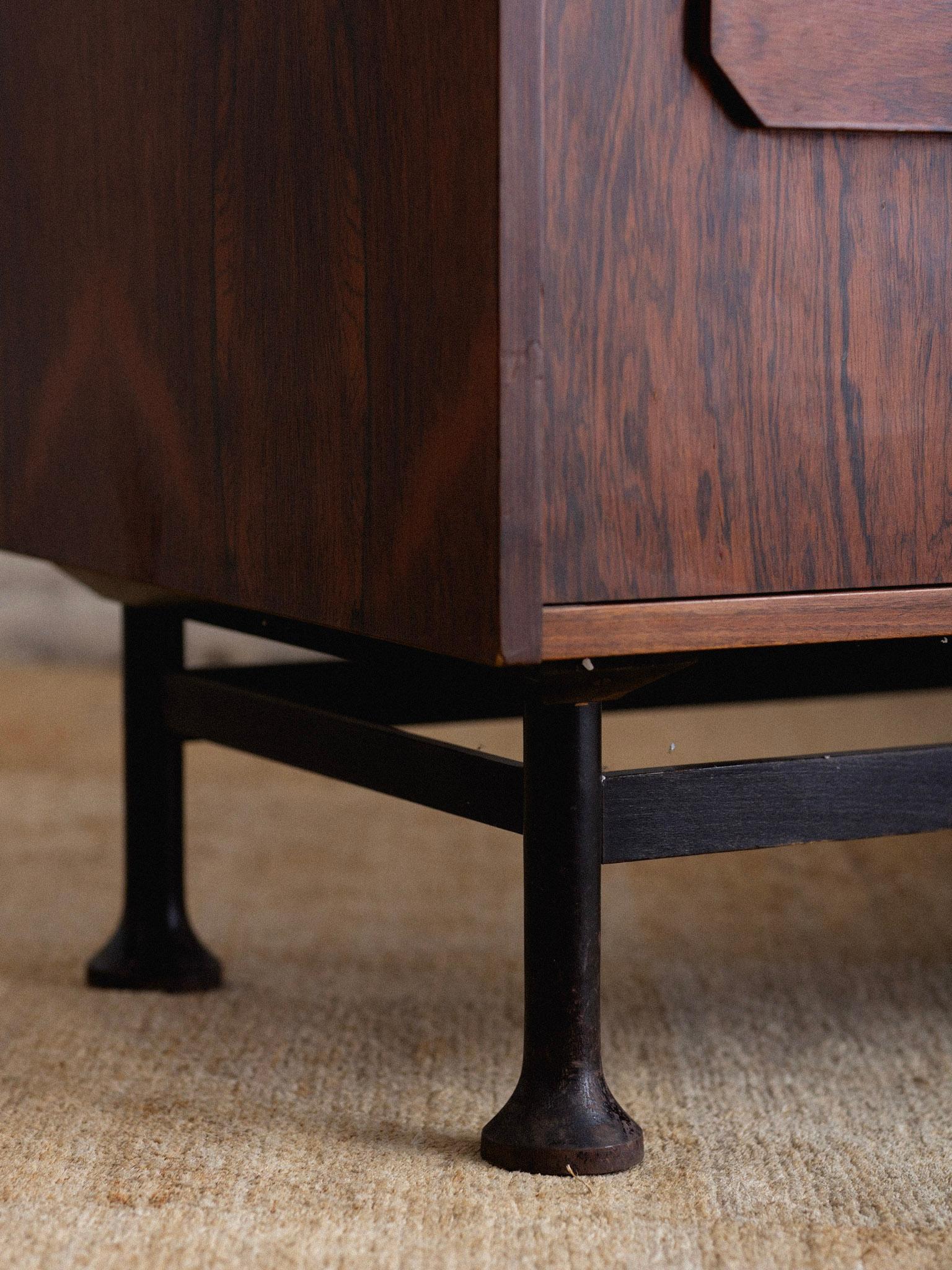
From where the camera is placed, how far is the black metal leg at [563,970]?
686mm

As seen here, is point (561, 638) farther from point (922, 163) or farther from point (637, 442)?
point (922, 163)

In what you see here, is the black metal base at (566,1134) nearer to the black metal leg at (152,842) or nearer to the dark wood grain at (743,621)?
the dark wood grain at (743,621)

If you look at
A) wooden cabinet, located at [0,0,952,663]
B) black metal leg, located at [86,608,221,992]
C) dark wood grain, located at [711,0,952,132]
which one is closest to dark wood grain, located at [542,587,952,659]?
wooden cabinet, located at [0,0,952,663]

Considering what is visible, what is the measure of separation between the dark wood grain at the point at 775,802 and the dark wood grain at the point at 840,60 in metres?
0.27

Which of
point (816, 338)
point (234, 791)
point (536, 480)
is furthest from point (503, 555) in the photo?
point (234, 791)

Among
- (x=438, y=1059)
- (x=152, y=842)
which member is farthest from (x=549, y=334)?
(x=152, y=842)

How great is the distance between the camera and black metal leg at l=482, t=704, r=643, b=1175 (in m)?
0.69

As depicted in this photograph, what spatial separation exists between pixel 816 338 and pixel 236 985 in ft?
1.87

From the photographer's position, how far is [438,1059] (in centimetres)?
86

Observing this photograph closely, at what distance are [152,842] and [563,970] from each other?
411 mm

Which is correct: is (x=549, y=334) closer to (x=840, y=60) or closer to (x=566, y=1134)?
(x=840, y=60)

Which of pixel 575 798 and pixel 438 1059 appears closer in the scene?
pixel 575 798

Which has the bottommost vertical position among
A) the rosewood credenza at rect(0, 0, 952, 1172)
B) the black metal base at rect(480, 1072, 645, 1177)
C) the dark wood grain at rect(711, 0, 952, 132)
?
the black metal base at rect(480, 1072, 645, 1177)

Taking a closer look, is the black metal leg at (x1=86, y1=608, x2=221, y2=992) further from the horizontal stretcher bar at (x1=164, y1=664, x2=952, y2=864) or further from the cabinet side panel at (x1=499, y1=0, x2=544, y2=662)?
the cabinet side panel at (x1=499, y1=0, x2=544, y2=662)
